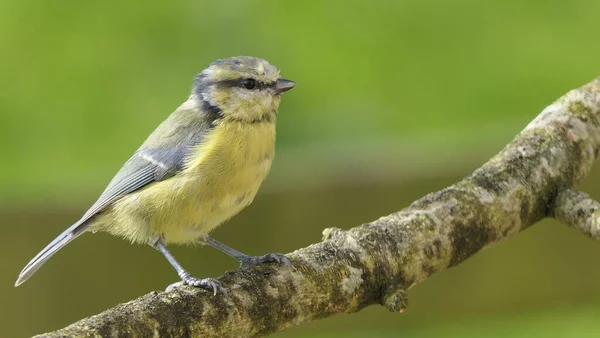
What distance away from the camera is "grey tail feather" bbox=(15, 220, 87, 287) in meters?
1.19

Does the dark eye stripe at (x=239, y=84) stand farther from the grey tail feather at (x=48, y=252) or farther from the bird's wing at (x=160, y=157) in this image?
the grey tail feather at (x=48, y=252)

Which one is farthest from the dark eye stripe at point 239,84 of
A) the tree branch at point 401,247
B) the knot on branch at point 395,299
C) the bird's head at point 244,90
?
the knot on branch at point 395,299

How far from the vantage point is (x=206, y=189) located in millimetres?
1089

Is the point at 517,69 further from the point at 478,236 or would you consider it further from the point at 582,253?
the point at 478,236

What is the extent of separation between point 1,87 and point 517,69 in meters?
1.33

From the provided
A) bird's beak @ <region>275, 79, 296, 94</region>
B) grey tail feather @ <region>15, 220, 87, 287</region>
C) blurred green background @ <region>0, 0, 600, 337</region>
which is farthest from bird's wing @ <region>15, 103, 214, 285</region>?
blurred green background @ <region>0, 0, 600, 337</region>

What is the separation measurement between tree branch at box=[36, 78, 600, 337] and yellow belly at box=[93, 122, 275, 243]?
0.53 ft

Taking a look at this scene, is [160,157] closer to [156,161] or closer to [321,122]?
[156,161]

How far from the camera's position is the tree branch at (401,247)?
810 millimetres

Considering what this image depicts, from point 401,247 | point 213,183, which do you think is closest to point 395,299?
point 401,247

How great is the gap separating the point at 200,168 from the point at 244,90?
0.17 metres

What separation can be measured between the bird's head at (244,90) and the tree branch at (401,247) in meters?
0.26

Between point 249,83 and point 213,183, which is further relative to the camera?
point 249,83

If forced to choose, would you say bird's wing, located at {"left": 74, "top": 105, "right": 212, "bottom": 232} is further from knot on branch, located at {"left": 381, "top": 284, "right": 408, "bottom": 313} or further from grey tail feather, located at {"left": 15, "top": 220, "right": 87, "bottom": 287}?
knot on branch, located at {"left": 381, "top": 284, "right": 408, "bottom": 313}
